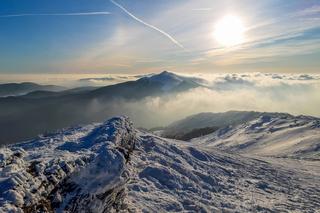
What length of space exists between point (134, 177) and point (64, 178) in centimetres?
899

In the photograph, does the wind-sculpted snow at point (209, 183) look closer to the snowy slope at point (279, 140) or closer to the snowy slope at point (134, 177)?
the snowy slope at point (134, 177)

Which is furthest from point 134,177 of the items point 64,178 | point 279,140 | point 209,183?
point 279,140

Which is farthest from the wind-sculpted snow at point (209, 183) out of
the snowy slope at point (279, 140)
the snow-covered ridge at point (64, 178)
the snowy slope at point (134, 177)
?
the snowy slope at point (279, 140)

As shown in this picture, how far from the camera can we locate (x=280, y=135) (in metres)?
84.8

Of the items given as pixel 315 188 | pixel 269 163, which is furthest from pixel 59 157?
pixel 269 163

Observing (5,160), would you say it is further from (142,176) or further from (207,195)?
(207,195)

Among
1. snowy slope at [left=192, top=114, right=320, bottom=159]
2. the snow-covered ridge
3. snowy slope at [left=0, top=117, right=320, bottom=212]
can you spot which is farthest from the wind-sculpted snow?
snowy slope at [left=192, top=114, right=320, bottom=159]

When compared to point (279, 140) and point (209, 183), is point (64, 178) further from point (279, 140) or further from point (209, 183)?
point (279, 140)

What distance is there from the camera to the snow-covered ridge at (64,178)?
10438 mm

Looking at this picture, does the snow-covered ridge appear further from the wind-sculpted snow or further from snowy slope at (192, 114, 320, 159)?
snowy slope at (192, 114, 320, 159)

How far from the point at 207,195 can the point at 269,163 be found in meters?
12.7

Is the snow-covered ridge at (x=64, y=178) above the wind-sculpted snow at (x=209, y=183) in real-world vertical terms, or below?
above

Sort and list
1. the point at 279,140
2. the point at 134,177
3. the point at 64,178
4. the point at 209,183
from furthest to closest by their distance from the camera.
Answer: the point at 279,140 < the point at 209,183 < the point at 134,177 < the point at 64,178

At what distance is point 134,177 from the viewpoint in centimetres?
2038
